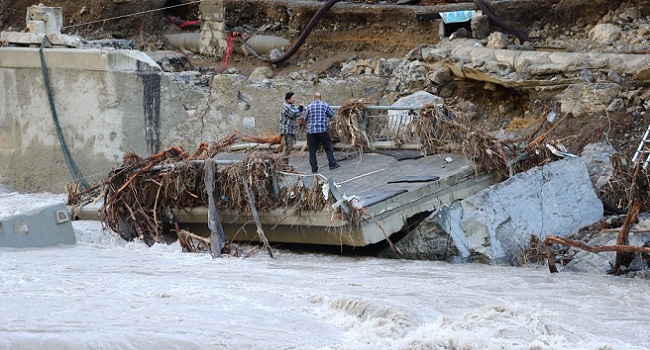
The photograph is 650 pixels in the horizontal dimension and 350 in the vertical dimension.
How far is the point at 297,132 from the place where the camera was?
22.1m

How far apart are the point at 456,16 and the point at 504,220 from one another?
8469mm

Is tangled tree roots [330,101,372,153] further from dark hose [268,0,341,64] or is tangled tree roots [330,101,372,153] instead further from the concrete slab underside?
dark hose [268,0,341,64]

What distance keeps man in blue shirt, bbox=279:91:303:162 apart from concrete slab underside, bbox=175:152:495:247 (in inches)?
27.1

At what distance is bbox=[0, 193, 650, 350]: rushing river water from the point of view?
502 inches

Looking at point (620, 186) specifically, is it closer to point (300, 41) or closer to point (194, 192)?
point (194, 192)

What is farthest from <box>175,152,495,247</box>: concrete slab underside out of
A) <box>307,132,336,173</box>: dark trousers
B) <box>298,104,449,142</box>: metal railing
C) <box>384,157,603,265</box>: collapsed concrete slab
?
<box>298,104,449,142</box>: metal railing

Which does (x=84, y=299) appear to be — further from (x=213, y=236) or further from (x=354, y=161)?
(x=354, y=161)

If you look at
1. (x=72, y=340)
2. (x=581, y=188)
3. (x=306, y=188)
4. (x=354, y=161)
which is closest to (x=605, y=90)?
(x=581, y=188)

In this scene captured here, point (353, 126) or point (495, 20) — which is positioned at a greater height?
point (495, 20)

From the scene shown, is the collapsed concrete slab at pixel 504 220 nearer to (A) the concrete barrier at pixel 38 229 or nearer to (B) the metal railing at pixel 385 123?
(B) the metal railing at pixel 385 123

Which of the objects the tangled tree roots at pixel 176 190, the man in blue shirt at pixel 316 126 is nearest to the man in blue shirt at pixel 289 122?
the man in blue shirt at pixel 316 126

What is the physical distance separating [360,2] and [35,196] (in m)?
8.55

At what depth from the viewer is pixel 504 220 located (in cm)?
1838

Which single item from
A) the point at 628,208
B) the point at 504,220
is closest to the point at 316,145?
the point at 504,220
